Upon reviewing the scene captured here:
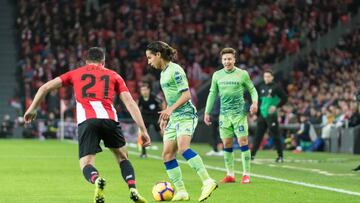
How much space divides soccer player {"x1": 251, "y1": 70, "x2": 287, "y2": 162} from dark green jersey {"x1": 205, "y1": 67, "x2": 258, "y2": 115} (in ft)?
20.4

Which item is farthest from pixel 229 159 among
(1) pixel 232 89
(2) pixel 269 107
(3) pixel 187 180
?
(2) pixel 269 107

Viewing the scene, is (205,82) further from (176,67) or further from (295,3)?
(176,67)

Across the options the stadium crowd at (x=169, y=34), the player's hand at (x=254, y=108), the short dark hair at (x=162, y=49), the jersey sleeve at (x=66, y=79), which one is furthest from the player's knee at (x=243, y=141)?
the stadium crowd at (x=169, y=34)

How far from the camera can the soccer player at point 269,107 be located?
74.9 feet

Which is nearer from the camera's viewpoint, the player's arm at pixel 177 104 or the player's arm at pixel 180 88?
the player's arm at pixel 177 104

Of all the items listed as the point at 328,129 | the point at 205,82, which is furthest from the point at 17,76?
the point at 328,129

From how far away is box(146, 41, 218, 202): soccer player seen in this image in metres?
12.7

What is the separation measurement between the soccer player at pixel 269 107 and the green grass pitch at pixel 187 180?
1.81ft

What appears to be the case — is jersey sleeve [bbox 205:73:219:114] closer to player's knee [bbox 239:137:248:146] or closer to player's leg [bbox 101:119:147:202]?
player's knee [bbox 239:137:248:146]

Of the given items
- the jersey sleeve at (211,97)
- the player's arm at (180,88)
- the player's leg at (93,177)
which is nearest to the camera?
the player's leg at (93,177)

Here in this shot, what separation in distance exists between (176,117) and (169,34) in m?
30.4

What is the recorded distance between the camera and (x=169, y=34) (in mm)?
43250

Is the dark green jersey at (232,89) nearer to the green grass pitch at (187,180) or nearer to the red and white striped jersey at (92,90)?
the green grass pitch at (187,180)

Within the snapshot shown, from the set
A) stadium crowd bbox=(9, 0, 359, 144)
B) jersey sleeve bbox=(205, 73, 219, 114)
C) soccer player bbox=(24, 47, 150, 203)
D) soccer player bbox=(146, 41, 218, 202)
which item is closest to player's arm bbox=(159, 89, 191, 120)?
soccer player bbox=(146, 41, 218, 202)
